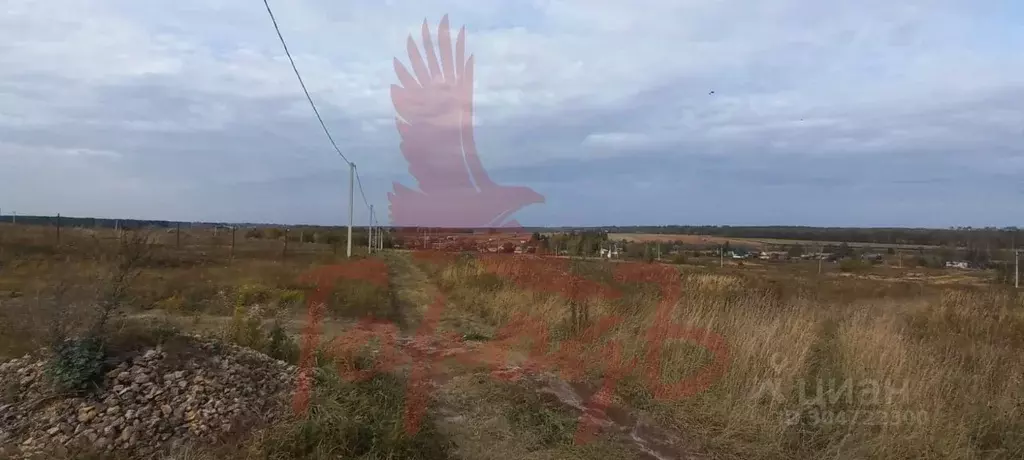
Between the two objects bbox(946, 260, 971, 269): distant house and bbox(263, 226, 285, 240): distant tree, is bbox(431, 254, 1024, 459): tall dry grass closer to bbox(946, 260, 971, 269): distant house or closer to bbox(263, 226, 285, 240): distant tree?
bbox(946, 260, 971, 269): distant house

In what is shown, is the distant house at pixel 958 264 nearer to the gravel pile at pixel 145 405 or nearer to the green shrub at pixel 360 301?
the green shrub at pixel 360 301

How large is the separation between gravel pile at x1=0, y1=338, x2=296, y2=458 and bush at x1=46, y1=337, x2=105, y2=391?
0.09m

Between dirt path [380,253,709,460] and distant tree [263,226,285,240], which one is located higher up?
distant tree [263,226,285,240]

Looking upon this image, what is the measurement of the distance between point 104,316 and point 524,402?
381 centimetres

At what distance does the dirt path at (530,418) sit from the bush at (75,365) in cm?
260

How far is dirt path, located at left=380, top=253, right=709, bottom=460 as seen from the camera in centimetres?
468

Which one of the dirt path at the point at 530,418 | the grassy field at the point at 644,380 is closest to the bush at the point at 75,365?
the grassy field at the point at 644,380

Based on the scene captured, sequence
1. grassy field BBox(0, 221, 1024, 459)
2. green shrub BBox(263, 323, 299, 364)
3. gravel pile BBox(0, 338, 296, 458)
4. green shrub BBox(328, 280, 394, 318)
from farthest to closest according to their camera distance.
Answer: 1. green shrub BBox(328, 280, 394, 318)
2. green shrub BBox(263, 323, 299, 364)
3. grassy field BBox(0, 221, 1024, 459)
4. gravel pile BBox(0, 338, 296, 458)

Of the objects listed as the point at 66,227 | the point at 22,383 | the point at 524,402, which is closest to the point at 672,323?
the point at 524,402

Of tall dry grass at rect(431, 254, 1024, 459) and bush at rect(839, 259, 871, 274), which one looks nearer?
tall dry grass at rect(431, 254, 1024, 459)

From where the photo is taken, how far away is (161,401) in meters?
4.66

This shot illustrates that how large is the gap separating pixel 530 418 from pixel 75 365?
147 inches

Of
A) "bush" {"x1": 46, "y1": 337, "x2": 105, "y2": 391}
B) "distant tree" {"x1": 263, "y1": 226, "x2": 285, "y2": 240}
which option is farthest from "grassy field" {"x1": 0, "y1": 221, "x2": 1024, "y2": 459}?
"distant tree" {"x1": 263, "y1": 226, "x2": 285, "y2": 240}

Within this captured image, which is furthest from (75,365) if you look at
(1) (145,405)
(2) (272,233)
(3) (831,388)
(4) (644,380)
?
(2) (272,233)
